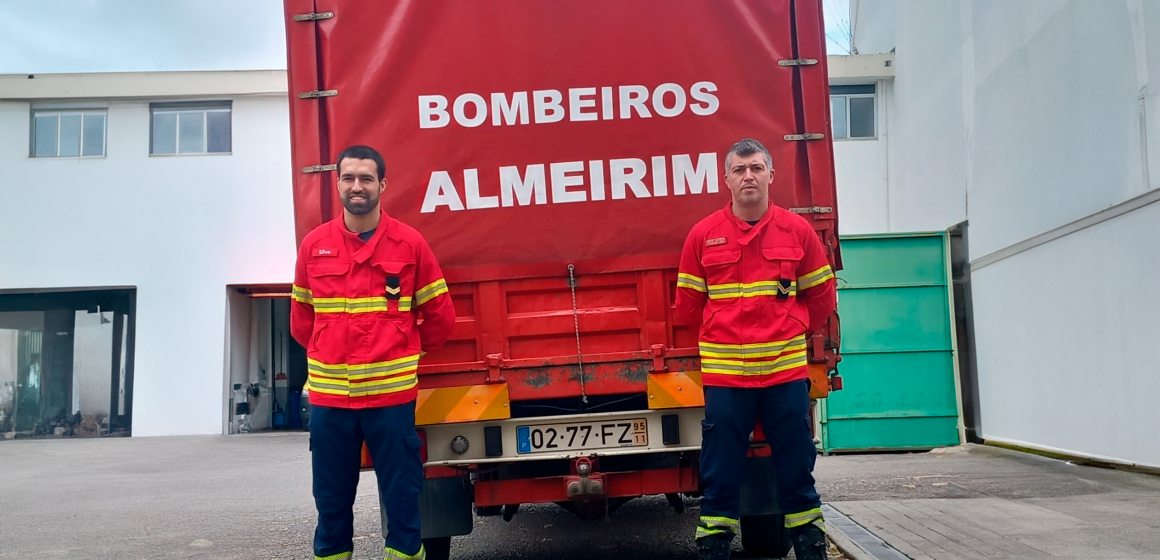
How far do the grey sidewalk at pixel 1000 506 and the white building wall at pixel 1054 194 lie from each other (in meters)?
0.71

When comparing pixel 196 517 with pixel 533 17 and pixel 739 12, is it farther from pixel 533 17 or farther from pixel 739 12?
pixel 739 12

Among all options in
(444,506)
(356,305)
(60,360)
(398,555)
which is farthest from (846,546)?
(60,360)

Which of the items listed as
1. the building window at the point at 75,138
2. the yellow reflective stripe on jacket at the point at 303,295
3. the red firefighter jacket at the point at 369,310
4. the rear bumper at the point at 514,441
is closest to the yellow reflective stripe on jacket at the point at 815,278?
the rear bumper at the point at 514,441

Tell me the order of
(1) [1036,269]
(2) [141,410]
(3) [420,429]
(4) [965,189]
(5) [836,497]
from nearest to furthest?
(3) [420,429]
(5) [836,497]
(1) [1036,269]
(4) [965,189]
(2) [141,410]

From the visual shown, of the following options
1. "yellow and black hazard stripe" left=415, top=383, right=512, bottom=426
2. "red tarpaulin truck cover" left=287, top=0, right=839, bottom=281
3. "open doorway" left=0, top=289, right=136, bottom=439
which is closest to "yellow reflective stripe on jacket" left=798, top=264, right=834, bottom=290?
"red tarpaulin truck cover" left=287, top=0, right=839, bottom=281

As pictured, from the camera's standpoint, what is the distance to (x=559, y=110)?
16.1 ft

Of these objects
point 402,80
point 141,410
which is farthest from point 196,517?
point 141,410

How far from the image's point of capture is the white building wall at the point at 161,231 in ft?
63.7

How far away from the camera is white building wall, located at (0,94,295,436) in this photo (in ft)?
63.7

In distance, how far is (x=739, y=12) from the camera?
489 centimetres

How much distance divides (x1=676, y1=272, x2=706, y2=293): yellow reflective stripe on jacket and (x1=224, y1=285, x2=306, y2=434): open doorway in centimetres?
1579

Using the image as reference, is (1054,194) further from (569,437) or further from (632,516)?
(569,437)

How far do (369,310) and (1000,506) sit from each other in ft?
16.8

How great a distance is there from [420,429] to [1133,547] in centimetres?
400
